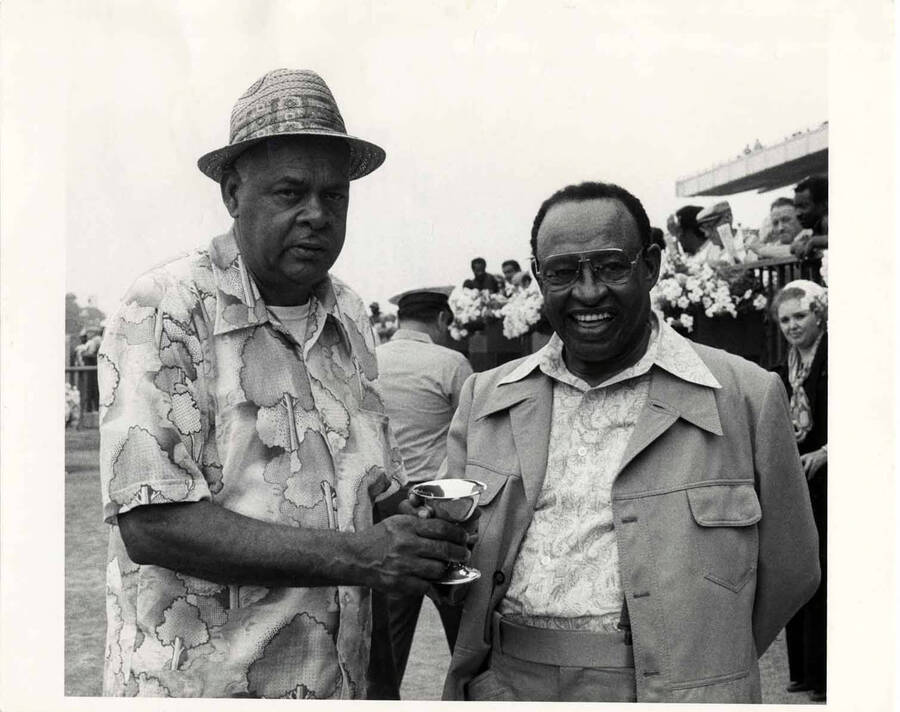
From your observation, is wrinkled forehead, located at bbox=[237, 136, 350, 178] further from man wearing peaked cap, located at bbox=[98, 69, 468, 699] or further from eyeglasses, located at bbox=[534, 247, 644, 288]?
eyeglasses, located at bbox=[534, 247, 644, 288]

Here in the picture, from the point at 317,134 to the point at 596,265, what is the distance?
0.85m

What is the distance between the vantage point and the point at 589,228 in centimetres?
264

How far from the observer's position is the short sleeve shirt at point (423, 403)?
5.43 metres

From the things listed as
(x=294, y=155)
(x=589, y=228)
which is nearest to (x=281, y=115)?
(x=294, y=155)

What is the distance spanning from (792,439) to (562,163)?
147 cm

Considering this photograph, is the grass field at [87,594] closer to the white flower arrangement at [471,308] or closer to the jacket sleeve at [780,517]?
the jacket sleeve at [780,517]

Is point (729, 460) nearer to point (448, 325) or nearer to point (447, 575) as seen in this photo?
point (447, 575)

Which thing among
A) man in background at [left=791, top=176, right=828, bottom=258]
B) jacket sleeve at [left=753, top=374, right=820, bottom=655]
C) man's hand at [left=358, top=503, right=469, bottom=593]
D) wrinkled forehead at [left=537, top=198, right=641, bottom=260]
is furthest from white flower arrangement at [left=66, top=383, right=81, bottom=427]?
man in background at [left=791, top=176, right=828, bottom=258]

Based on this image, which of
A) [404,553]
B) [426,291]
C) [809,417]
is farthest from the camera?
[426,291]

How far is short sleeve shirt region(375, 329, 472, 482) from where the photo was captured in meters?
5.43

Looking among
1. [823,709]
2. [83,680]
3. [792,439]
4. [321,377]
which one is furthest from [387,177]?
[823,709]

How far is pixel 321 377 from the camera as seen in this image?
2.74 metres

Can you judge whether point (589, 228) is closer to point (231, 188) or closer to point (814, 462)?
point (231, 188)
